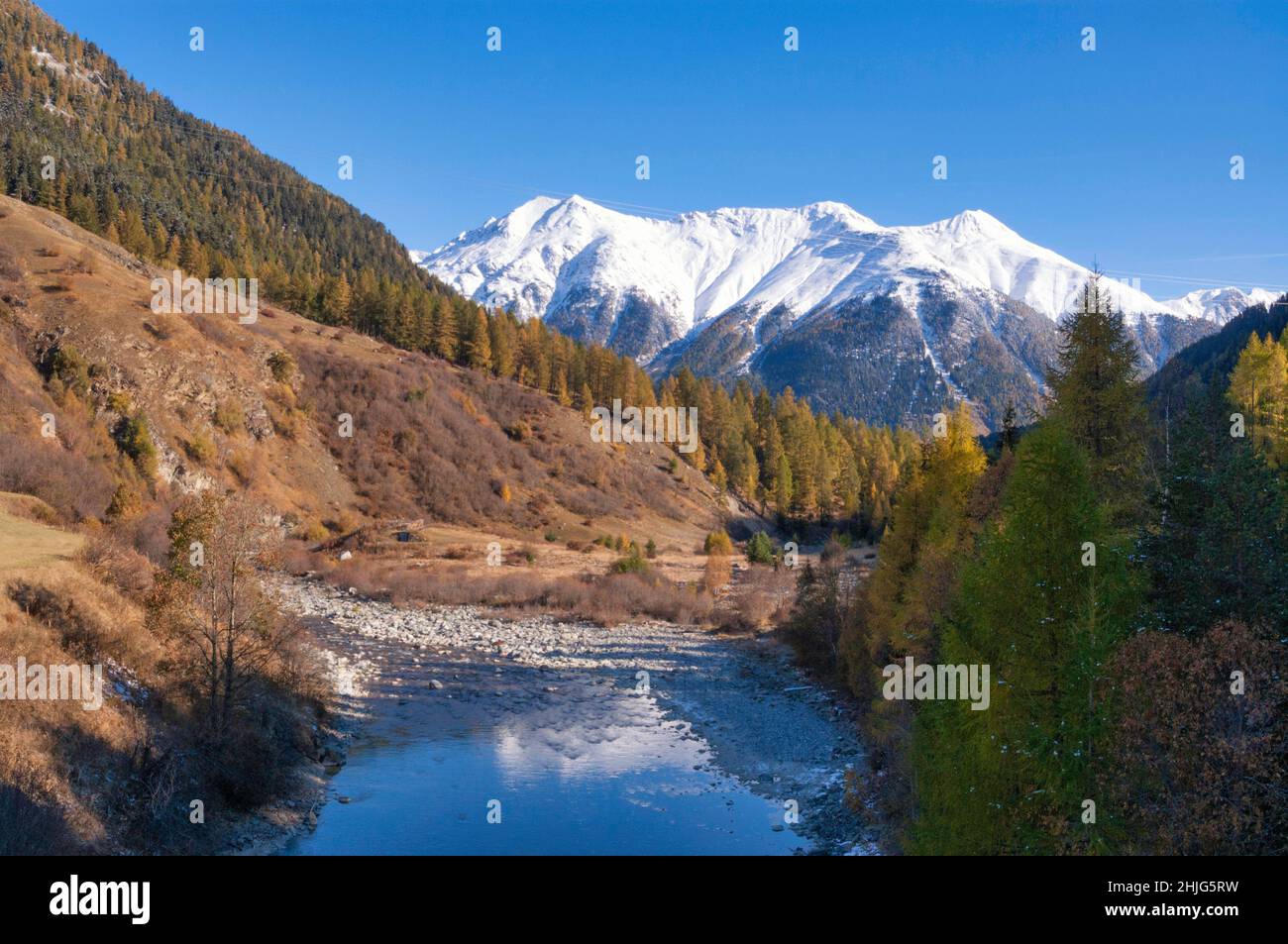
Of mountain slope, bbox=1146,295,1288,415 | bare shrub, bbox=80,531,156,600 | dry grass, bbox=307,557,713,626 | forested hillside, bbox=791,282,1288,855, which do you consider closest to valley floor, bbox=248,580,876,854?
forested hillside, bbox=791,282,1288,855

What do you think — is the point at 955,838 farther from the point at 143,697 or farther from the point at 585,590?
the point at 585,590

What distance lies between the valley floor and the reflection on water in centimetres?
6

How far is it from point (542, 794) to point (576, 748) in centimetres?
434

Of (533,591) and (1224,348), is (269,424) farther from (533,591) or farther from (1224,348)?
(1224,348)

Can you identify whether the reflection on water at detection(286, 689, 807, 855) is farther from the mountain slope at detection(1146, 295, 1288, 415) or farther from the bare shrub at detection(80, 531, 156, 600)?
the mountain slope at detection(1146, 295, 1288, 415)

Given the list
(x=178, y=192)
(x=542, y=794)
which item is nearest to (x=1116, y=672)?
(x=542, y=794)

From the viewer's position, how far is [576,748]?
2594 cm

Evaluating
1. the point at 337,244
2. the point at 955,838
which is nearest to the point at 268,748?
the point at 955,838

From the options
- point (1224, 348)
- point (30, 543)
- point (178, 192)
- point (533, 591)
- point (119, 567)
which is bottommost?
point (533, 591)

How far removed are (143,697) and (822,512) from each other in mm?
99181

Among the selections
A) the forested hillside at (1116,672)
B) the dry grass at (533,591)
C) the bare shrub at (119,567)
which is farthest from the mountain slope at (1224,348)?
the bare shrub at (119,567)

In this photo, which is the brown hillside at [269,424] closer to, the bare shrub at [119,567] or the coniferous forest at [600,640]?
the coniferous forest at [600,640]

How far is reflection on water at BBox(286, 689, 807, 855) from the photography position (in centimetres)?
1852

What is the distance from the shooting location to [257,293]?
108 m
